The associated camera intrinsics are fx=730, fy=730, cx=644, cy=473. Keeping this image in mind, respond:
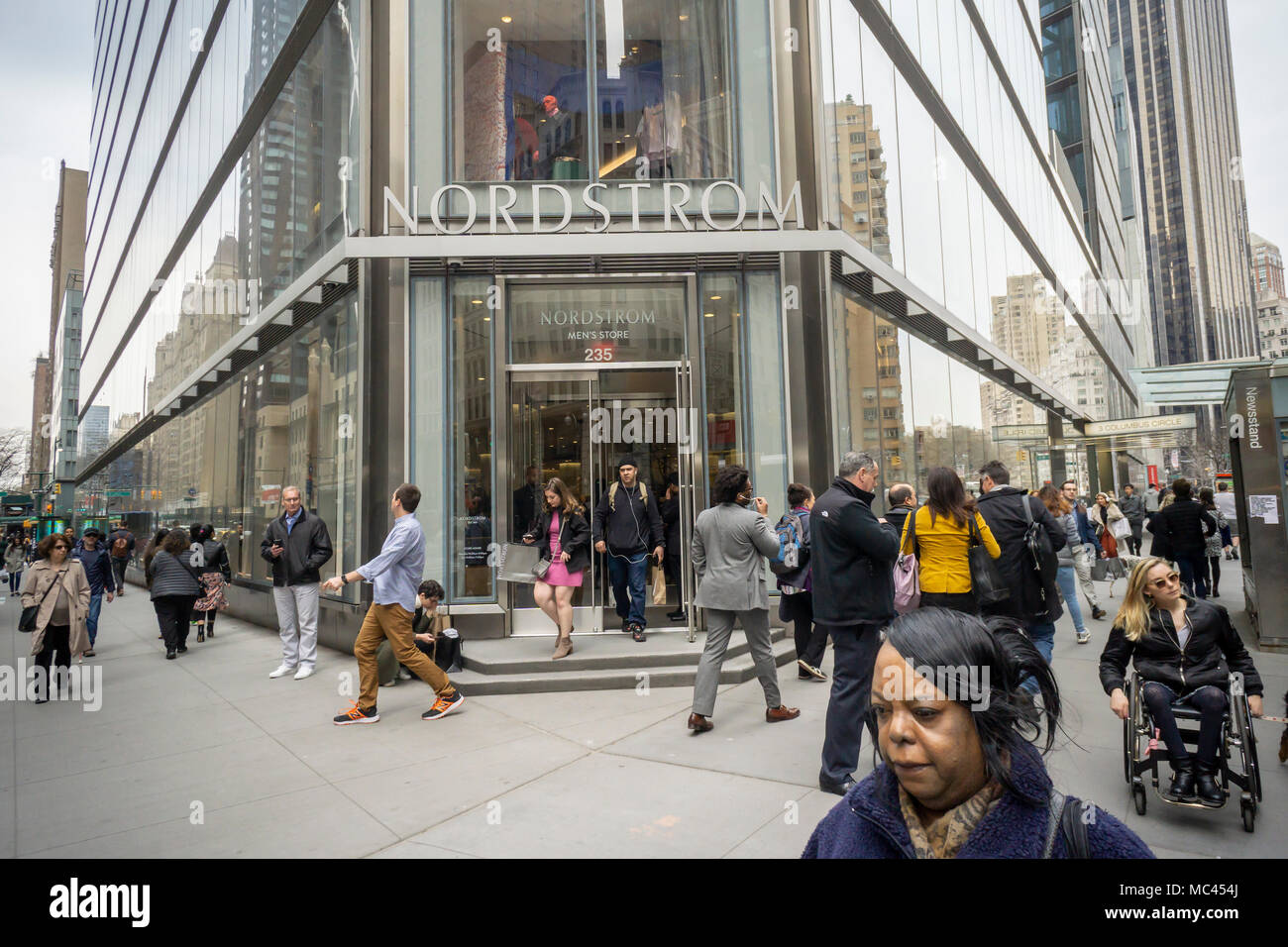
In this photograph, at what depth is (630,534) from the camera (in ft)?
27.9

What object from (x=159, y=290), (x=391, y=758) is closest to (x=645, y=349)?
(x=391, y=758)

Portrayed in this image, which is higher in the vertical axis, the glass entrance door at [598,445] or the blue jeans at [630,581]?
the glass entrance door at [598,445]

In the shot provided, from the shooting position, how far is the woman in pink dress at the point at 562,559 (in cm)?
793

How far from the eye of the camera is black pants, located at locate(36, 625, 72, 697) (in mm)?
8219

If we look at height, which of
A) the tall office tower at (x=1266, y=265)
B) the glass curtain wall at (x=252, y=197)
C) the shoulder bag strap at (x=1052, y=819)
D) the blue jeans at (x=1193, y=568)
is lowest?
the blue jeans at (x=1193, y=568)

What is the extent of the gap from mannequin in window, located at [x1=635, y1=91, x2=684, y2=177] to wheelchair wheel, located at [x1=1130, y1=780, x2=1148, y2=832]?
883cm

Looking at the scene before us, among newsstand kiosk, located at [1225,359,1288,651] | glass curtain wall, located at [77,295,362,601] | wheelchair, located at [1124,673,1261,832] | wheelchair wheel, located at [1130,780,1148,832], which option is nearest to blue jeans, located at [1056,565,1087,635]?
newsstand kiosk, located at [1225,359,1288,651]

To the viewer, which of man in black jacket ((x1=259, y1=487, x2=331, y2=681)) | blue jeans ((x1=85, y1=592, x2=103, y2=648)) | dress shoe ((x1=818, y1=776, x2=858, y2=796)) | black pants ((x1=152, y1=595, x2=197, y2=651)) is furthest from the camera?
blue jeans ((x1=85, y1=592, x2=103, y2=648))

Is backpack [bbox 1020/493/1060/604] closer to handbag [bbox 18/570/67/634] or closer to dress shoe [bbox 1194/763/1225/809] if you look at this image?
dress shoe [bbox 1194/763/1225/809]

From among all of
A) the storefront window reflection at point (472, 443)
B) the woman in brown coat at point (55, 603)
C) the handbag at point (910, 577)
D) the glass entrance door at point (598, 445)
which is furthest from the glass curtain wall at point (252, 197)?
the handbag at point (910, 577)

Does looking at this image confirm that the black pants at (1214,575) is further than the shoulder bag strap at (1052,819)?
Yes

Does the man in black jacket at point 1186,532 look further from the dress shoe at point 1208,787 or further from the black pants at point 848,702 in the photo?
the black pants at point 848,702

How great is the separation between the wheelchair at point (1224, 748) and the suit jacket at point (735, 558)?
2.45m
